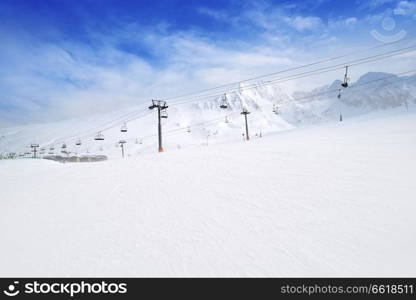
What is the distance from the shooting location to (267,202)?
16.3 feet

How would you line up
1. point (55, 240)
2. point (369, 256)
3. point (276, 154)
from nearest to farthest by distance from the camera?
point (369, 256) → point (55, 240) → point (276, 154)

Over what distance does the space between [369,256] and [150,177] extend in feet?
22.7

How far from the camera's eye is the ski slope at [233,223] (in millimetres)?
3121

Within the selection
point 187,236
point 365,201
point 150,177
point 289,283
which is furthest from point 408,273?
point 150,177

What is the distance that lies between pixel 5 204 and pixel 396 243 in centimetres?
1025

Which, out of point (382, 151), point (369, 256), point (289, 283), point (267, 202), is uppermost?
point (382, 151)

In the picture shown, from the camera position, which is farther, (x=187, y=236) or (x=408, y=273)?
(x=187, y=236)

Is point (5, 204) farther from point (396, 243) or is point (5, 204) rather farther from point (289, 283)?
point (396, 243)

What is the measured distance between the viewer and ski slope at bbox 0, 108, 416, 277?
3.12m

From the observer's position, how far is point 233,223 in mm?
4250

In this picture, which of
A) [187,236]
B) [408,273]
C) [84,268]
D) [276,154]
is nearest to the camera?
[408,273]

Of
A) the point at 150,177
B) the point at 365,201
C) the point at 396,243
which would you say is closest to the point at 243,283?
the point at 396,243

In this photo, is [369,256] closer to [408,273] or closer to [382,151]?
[408,273]

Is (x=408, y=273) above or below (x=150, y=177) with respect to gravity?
below
